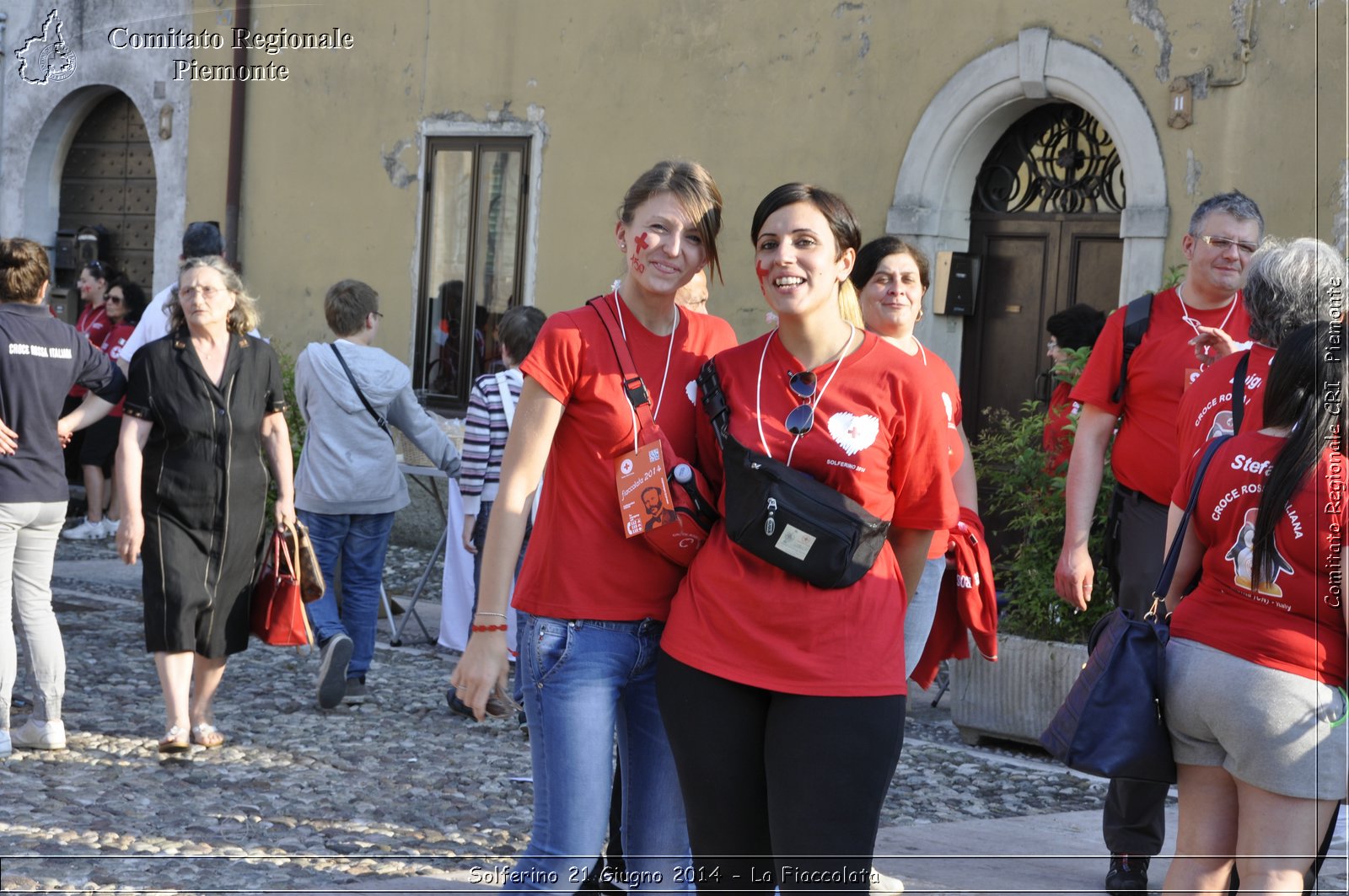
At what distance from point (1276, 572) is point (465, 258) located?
393 inches

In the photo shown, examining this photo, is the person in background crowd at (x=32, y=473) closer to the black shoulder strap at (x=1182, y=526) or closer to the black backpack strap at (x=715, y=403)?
the black backpack strap at (x=715, y=403)

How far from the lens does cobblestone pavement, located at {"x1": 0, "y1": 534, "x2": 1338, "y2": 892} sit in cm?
454

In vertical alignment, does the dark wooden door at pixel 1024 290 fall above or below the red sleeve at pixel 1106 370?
above

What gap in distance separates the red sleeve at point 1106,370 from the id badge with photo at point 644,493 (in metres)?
2.08

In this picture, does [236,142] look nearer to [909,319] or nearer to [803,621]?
[909,319]

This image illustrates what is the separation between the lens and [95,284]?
1207 cm

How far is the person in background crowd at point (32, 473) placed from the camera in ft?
18.8

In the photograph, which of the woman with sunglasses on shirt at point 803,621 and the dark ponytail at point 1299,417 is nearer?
the woman with sunglasses on shirt at point 803,621

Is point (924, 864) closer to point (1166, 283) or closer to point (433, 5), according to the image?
point (1166, 283)

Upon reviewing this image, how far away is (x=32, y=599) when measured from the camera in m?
5.83

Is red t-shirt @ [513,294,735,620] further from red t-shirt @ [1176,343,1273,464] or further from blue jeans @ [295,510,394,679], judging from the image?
blue jeans @ [295,510,394,679]

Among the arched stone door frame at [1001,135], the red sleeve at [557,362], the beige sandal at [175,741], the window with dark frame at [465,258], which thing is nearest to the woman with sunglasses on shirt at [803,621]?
the red sleeve at [557,362]

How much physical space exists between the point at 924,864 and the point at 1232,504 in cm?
195

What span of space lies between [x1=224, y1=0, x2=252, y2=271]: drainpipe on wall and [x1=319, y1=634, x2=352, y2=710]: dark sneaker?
8.02 meters
